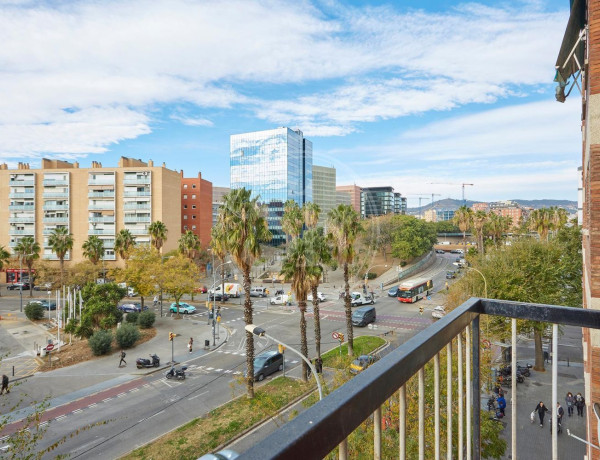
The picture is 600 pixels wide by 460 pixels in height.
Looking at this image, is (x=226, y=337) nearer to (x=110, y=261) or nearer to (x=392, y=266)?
(x=110, y=261)

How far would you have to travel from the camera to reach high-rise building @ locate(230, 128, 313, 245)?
105750 millimetres

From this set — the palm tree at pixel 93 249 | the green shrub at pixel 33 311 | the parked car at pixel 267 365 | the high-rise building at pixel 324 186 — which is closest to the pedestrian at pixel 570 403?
the parked car at pixel 267 365

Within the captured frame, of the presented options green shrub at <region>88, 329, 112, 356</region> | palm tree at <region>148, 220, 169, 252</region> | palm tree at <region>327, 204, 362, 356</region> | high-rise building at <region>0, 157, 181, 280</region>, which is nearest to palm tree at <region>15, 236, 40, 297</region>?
high-rise building at <region>0, 157, 181, 280</region>

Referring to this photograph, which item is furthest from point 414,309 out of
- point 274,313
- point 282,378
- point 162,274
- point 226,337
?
point 162,274

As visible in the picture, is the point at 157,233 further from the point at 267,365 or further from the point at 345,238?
the point at 345,238

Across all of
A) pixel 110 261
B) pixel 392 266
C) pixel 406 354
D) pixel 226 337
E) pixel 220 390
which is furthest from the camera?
pixel 392 266

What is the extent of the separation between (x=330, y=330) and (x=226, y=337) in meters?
9.81

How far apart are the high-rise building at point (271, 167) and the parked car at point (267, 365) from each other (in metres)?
76.8

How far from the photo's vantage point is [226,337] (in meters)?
34.9

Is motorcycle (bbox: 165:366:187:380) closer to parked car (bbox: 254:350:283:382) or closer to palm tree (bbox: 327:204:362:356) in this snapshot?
parked car (bbox: 254:350:283:382)

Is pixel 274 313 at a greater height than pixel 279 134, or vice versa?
pixel 279 134

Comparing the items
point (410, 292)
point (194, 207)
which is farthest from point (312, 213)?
point (194, 207)

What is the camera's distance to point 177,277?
4028 centimetres

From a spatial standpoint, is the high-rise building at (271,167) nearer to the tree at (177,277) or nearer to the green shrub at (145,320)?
the tree at (177,277)
